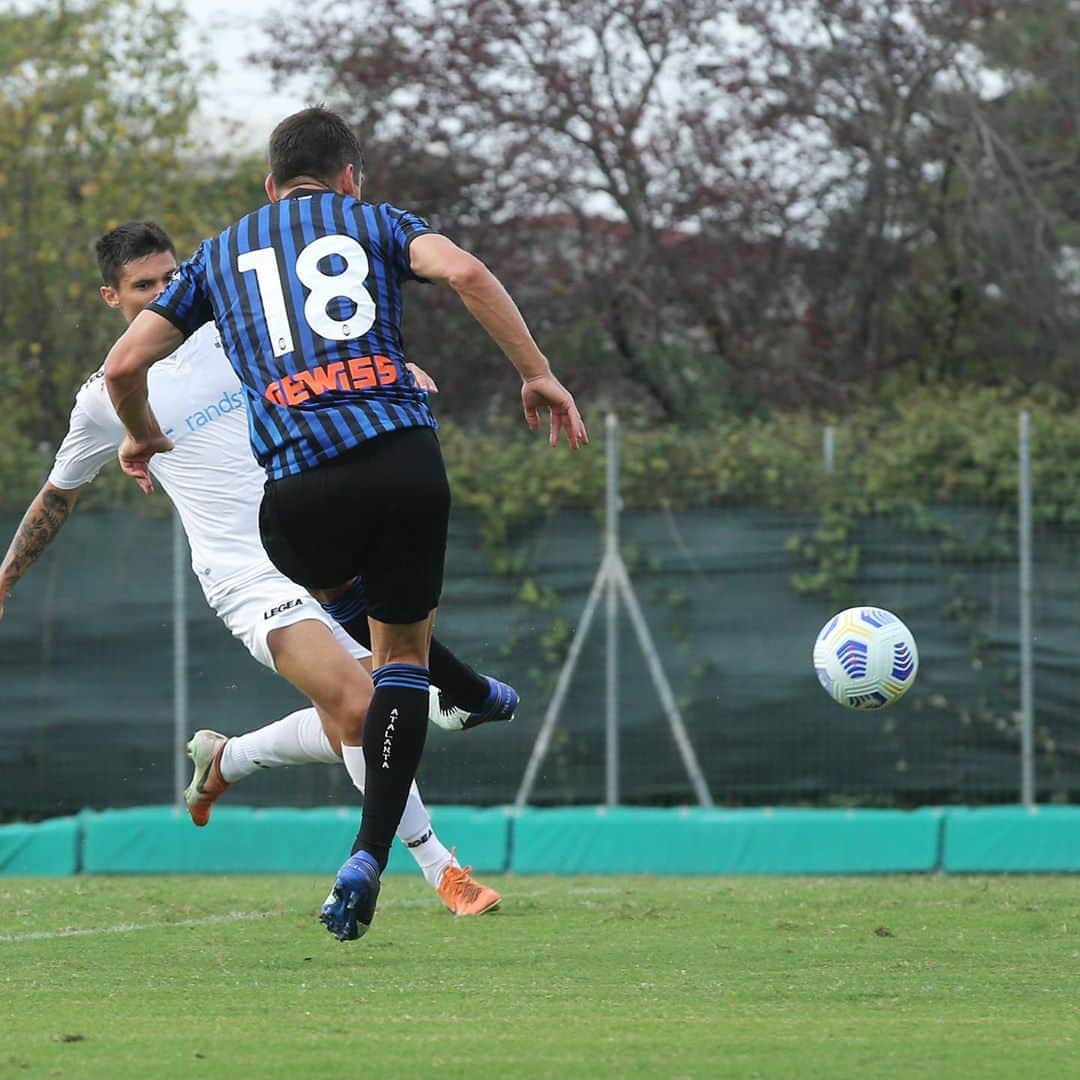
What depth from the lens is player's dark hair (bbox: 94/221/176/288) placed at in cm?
692

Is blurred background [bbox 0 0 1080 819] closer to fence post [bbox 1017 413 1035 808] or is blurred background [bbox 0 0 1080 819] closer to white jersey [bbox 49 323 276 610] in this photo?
fence post [bbox 1017 413 1035 808]

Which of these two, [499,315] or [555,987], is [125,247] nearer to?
[499,315]

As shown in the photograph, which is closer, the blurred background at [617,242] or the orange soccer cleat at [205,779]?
the orange soccer cleat at [205,779]

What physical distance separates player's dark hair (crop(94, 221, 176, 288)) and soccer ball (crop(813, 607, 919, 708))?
2.85m

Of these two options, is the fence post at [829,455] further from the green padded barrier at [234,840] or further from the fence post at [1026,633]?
the green padded barrier at [234,840]

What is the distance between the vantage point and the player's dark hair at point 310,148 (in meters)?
5.37

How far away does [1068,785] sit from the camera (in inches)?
451

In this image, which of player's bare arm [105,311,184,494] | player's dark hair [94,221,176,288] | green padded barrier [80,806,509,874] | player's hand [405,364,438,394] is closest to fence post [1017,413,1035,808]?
green padded barrier [80,806,509,874]

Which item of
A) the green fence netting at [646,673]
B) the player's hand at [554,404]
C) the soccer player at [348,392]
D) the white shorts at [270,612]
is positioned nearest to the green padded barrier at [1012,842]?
the green fence netting at [646,673]

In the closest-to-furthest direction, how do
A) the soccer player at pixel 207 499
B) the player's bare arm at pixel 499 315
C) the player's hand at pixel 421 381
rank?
the player's bare arm at pixel 499 315
the player's hand at pixel 421 381
the soccer player at pixel 207 499

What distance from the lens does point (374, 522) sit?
200 inches

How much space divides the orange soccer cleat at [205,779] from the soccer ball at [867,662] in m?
2.27

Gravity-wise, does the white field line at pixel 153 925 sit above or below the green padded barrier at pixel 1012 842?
above

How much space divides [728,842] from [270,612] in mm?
4724
